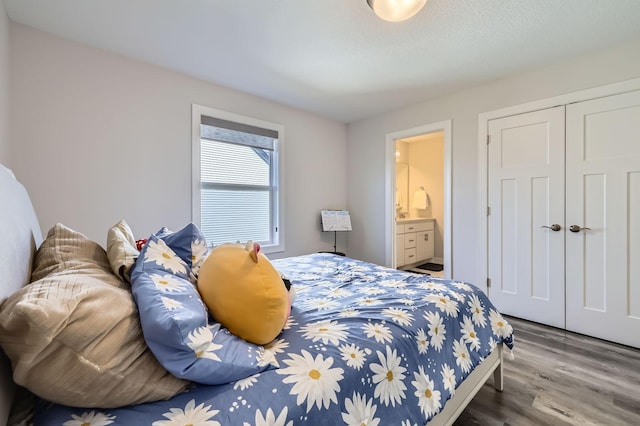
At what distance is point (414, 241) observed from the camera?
Answer: 504 cm

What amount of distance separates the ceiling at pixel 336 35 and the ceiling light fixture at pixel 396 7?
8.6 inches

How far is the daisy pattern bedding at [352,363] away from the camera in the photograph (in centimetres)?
69

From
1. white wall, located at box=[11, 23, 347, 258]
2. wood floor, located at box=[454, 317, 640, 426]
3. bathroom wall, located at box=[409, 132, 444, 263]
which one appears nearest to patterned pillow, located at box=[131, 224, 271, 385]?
wood floor, located at box=[454, 317, 640, 426]

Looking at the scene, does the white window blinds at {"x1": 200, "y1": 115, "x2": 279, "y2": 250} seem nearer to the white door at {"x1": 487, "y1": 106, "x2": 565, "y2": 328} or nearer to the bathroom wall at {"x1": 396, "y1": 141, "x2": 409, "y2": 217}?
Result: the white door at {"x1": 487, "y1": 106, "x2": 565, "y2": 328}

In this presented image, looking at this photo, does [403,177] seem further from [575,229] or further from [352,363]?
[352,363]

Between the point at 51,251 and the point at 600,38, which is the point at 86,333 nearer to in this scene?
the point at 51,251

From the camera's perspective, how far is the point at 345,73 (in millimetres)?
2738

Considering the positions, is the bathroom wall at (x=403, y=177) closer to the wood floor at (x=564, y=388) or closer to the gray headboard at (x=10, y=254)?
the wood floor at (x=564, y=388)

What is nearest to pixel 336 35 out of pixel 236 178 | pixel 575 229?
pixel 236 178

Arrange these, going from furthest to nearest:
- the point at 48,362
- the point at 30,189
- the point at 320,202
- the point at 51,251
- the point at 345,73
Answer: the point at 320,202 < the point at 345,73 < the point at 30,189 < the point at 51,251 < the point at 48,362

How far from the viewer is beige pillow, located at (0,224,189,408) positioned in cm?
54

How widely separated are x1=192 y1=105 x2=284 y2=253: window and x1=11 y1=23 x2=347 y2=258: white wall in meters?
0.13

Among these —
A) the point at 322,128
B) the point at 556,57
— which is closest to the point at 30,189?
the point at 322,128

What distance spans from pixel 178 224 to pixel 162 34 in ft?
5.37
